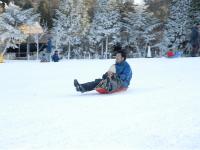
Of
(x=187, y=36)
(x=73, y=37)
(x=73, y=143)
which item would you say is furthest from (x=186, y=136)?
(x=73, y=37)

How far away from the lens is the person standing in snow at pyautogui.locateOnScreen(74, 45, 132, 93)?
283 inches

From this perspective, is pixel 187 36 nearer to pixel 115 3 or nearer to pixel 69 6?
pixel 115 3

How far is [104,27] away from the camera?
43500mm

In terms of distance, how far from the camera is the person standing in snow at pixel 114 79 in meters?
7.19

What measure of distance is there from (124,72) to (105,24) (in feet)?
118

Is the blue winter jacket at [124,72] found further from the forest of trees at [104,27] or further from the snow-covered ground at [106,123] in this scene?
the forest of trees at [104,27]

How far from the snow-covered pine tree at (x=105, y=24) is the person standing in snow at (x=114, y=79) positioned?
35.2 meters

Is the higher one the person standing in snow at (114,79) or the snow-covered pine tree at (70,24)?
the snow-covered pine tree at (70,24)

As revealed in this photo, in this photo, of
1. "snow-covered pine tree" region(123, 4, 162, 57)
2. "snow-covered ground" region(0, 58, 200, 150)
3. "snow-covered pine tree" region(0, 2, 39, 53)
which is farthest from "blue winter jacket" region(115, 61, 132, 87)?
"snow-covered pine tree" region(123, 4, 162, 57)

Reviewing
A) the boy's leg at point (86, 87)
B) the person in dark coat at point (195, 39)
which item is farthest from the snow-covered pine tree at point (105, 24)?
the boy's leg at point (86, 87)

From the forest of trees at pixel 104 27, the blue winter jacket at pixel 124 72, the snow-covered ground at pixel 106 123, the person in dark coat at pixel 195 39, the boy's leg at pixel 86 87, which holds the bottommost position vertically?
the snow-covered ground at pixel 106 123

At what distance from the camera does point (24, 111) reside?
538 centimetres

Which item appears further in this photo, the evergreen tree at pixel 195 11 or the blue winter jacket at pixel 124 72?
the evergreen tree at pixel 195 11

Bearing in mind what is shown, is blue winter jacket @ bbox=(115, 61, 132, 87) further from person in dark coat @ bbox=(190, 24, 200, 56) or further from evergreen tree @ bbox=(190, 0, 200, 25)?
evergreen tree @ bbox=(190, 0, 200, 25)
